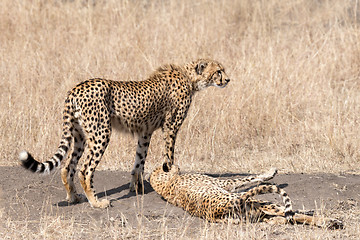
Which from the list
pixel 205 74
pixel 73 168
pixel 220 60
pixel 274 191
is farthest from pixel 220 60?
pixel 274 191

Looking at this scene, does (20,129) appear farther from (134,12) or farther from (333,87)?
(333,87)

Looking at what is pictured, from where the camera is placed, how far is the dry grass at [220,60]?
5926 mm

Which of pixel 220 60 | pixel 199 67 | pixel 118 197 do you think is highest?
pixel 199 67

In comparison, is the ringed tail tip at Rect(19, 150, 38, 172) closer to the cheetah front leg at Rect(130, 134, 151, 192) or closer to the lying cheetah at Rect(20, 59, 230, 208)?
the lying cheetah at Rect(20, 59, 230, 208)

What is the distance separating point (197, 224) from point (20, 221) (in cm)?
118

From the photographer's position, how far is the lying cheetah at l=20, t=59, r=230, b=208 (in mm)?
4277

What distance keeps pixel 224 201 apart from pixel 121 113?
1088 mm

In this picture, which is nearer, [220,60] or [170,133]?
[170,133]

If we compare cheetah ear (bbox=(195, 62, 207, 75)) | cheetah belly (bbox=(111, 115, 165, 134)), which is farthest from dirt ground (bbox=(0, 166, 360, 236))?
cheetah ear (bbox=(195, 62, 207, 75))

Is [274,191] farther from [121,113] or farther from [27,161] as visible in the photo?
[27,161]

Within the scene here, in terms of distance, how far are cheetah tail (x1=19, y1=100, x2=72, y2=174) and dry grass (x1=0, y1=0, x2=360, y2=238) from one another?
1.32 m

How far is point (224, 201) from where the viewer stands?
3.96 m

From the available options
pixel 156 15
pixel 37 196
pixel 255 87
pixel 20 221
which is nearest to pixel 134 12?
pixel 156 15

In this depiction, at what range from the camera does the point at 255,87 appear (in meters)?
6.68
